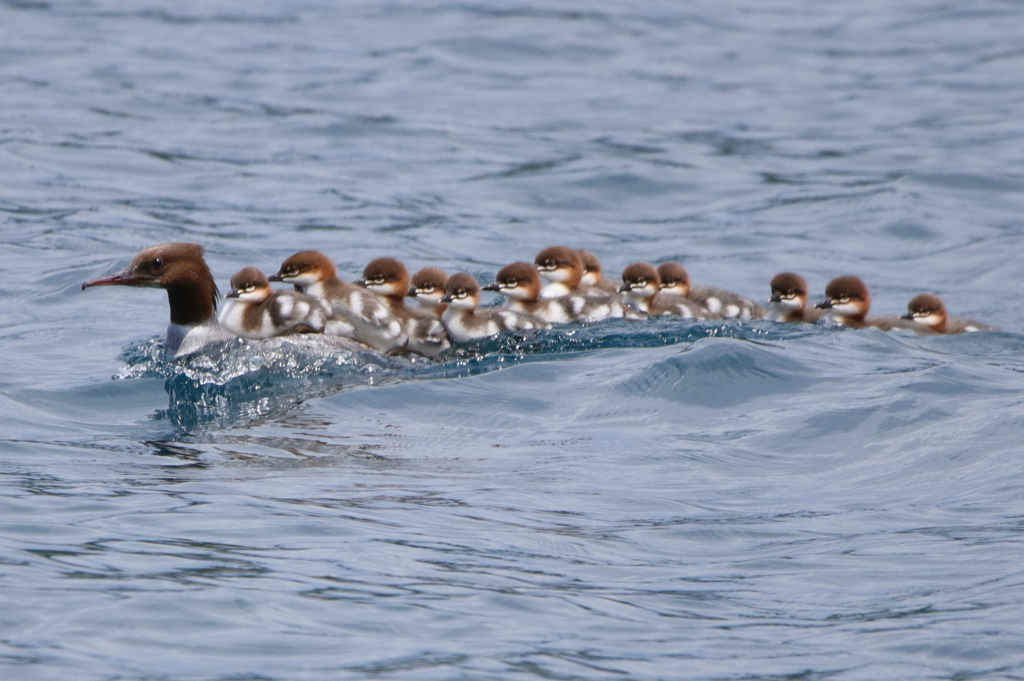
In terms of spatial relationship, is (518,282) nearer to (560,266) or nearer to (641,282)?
(560,266)

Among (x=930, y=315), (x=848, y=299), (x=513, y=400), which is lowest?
(x=513, y=400)

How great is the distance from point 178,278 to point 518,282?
2.22 metres

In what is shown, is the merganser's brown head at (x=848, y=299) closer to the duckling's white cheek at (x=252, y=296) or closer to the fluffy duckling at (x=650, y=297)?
the fluffy duckling at (x=650, y=297)

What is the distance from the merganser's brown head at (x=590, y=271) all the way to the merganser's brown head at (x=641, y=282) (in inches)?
22.1

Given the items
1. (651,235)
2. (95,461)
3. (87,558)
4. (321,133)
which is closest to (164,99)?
(321,133)

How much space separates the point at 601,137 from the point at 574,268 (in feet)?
20.9

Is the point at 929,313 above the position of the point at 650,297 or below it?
below

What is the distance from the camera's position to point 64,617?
201 inches

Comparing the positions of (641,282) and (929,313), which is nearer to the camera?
(641,282)

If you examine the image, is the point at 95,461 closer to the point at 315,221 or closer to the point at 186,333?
the point at 186,333

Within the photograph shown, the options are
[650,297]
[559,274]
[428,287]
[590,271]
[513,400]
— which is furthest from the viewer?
[590,271]

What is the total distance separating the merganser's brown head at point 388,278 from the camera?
9448mm

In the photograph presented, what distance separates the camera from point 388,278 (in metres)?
9.46

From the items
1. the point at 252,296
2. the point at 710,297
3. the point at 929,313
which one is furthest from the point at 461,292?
the point at 929,313
